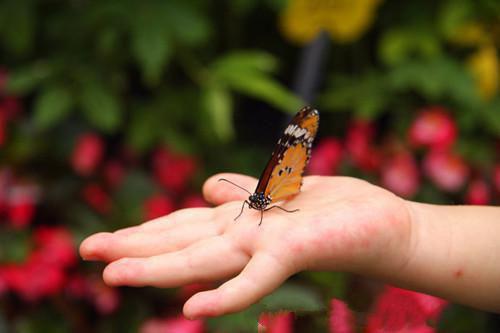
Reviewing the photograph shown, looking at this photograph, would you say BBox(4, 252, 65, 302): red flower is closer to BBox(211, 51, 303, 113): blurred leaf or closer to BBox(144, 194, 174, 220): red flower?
BBox(144, 194, 174, 220): red flower

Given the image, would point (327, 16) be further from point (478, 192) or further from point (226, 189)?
point (226, 189)

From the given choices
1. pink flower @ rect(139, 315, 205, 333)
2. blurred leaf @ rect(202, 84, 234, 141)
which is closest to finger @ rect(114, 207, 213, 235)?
pink flower @ rect(139, 315, 205, 333)

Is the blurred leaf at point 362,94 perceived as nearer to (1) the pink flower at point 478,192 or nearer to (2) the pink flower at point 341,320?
(1) the pink flower at point 478,192

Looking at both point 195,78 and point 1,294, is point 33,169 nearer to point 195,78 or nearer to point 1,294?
point 1,294

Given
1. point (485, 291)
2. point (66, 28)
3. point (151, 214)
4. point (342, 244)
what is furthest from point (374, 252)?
point (66, 28)

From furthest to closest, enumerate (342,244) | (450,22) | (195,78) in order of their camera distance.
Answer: (195,78), (450,22), (342,244)

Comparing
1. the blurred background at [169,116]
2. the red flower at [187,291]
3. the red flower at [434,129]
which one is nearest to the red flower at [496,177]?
the blurred background at [169,116]

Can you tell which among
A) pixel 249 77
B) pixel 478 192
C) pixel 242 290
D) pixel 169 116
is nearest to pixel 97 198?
pixel 169 116
